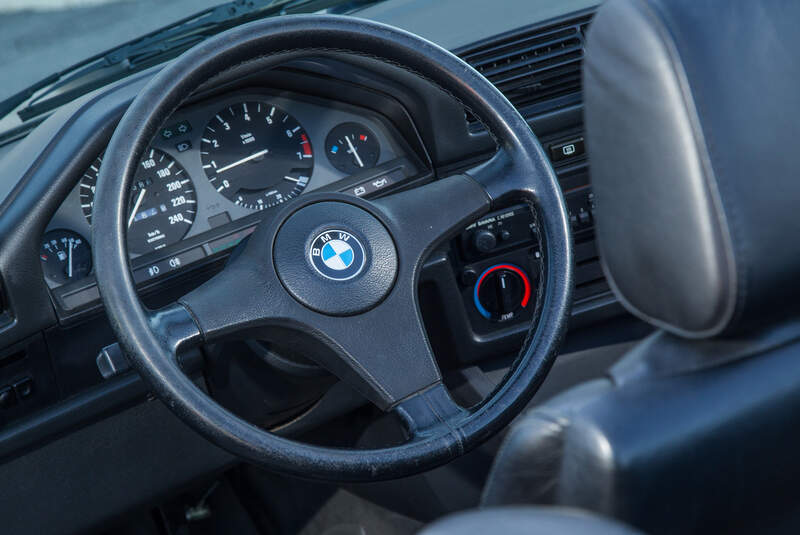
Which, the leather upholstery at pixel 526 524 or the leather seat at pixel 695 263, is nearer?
the leather upholstery at pixel 526 524

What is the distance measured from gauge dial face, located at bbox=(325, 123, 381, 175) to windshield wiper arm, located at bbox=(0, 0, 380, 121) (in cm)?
38

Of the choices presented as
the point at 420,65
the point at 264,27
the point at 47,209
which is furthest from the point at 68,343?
the point at 420,65

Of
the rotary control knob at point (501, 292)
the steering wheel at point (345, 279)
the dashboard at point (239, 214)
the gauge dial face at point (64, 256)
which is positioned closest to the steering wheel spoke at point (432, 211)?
the steering wheel at point (345, 279)

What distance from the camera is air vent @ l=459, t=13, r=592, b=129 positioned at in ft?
6.73

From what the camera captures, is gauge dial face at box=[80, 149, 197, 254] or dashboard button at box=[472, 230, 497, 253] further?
dashboard button at box=[472, 230, 497, 253]

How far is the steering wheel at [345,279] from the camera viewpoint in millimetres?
1351

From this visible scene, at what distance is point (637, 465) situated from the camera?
0.90 m

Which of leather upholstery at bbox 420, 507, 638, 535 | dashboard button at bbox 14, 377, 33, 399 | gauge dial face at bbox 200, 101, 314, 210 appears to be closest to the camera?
leather upholstery at bbox 420, 507, 638, 535

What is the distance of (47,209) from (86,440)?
460 millimetres

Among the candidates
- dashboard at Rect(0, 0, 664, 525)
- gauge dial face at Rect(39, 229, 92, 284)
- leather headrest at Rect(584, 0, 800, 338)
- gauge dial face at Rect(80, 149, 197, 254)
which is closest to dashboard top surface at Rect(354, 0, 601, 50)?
dashboard at Rect(0, 0, 664, 525)

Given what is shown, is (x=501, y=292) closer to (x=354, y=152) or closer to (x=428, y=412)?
(x=354, y=152)

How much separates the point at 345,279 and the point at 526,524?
809 mm

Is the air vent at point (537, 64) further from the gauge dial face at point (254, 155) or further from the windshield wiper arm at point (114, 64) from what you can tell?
the windshield wiper arm at point (114, 64)

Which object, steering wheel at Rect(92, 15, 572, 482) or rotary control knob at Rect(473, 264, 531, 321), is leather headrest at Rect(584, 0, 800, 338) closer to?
steering wheel at Rect(92, 15, 572, 482)
